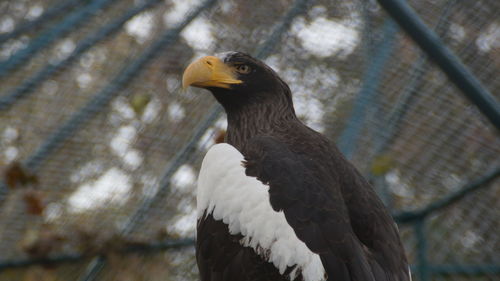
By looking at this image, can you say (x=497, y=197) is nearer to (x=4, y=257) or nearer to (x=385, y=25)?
(x=385, y=25)


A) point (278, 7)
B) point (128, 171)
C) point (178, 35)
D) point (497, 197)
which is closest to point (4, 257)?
point (128, 171)

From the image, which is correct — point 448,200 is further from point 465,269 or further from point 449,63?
point 449,63

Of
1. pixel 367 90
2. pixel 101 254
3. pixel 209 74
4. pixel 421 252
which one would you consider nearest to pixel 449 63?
pixel 367 90

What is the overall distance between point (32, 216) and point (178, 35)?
88cm

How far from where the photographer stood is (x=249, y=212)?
2.04 metres

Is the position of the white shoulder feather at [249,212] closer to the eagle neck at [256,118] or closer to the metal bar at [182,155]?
the eagle neck at [256,118]

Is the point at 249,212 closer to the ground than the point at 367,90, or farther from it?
farther from it

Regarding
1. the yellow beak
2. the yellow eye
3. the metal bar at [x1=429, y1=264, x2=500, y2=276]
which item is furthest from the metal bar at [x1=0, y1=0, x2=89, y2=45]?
the metal bar at [x1=429, y1=264, x2=500, y2=276]

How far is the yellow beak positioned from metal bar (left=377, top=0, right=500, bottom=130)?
0.62m

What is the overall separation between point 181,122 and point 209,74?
18.8 inches

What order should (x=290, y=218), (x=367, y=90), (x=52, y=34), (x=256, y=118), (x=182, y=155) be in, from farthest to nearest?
(x=182, y=155), (x=367, y=90), (x=256, y=118), (x=52, y=34), (x=290, y=218)

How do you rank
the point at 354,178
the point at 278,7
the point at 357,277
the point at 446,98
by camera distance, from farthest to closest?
the point at 278,7, the point at 446,98, the point at 354,178, the point at 357,277

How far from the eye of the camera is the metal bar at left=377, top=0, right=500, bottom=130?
2330 mm

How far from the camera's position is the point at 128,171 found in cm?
292
